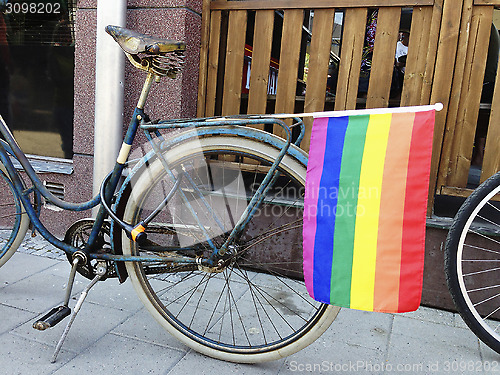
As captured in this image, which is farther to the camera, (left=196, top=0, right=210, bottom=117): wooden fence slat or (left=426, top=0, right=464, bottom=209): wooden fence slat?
(left=196, top=0, right=210, bottom=117): wooden fence slat

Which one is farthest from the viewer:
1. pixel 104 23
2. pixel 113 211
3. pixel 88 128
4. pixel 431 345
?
pixel 88 128

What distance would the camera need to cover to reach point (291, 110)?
129 inches

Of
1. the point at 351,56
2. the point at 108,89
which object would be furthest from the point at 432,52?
the point at 108,89

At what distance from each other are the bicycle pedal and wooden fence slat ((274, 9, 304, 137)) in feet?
6.60

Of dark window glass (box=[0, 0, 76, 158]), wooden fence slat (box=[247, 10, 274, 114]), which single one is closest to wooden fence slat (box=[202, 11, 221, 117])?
wooden fence slat (box=[247, 10, 274, 114])

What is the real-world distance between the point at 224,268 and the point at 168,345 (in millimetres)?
583

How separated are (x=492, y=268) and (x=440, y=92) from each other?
117 cm

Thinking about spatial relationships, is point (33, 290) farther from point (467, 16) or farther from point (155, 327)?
point (467, 16)

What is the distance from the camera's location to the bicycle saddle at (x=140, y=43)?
1937 mm

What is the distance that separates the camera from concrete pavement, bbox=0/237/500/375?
2072mm

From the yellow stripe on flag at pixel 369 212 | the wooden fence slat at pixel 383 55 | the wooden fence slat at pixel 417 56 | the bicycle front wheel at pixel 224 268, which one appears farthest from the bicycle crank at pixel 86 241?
the wooden fence slat at pixel 417 56

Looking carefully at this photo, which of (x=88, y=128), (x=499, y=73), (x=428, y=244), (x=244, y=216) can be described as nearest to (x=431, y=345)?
(x=428, y=244)

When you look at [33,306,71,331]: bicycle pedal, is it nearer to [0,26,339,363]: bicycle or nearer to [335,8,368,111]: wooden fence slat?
[0,26,339,363]: bicycle

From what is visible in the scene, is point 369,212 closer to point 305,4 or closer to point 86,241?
point 86,241
